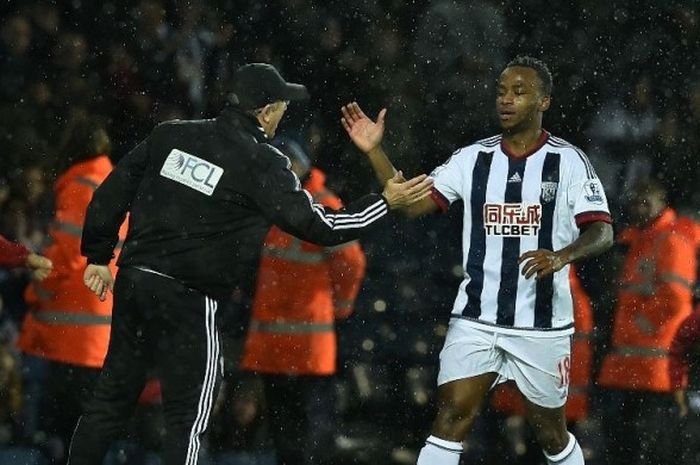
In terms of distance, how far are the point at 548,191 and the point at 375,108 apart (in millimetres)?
1390

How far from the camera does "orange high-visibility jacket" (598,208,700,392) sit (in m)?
6.14

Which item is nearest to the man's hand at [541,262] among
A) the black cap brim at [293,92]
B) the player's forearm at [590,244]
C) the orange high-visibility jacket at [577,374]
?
the player's forearm at [590,244]

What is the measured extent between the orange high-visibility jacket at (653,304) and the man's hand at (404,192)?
4.60ft

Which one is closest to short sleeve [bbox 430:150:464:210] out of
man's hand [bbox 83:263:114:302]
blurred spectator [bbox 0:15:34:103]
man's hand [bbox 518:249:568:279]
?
man's hand [bbox 518:249:568:279]

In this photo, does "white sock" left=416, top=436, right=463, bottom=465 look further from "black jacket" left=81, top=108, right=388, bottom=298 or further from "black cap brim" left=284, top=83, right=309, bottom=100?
"black cap brim" left=284, top=83, right=309, bottom=100

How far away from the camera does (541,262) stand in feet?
16.6

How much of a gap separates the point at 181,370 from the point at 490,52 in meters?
2.48

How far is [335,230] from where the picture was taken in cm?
502

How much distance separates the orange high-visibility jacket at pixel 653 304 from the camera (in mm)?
6141

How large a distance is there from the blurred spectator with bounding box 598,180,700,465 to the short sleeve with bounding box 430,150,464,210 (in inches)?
42.6

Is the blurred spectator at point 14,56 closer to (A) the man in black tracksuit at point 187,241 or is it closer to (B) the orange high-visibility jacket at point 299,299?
(B) the orange high-visibility jacket at point 299,299

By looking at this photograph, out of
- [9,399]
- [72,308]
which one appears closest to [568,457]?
[72,308]

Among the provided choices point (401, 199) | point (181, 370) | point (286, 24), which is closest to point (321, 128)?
point (286, 24)

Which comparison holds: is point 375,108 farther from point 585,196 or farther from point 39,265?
point 39,265
